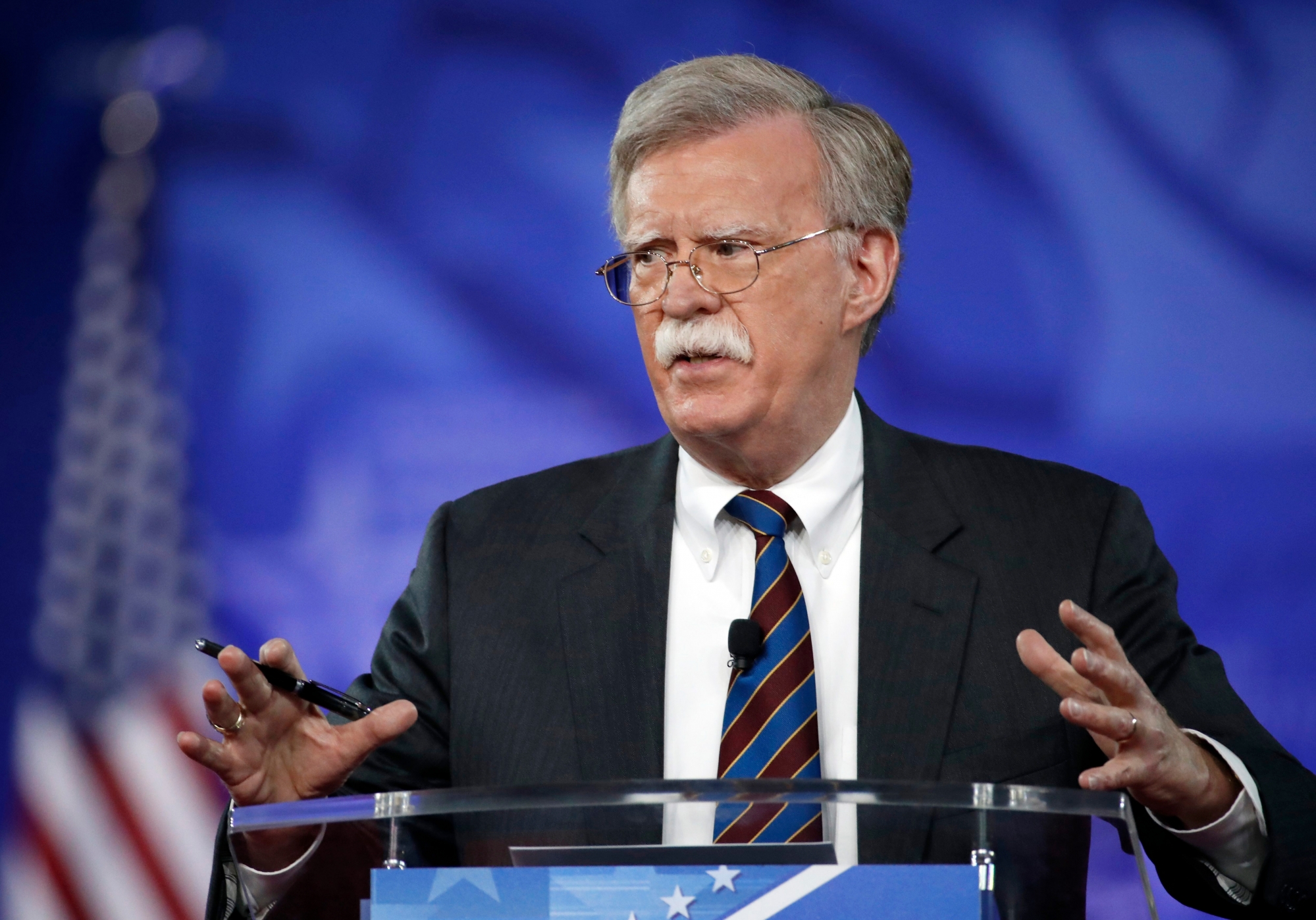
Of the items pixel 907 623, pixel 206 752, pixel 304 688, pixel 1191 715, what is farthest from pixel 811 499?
pixel 206 752

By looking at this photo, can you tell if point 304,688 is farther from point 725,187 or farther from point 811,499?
point 725,187

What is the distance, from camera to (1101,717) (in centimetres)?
122

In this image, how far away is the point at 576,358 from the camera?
2.86 meters

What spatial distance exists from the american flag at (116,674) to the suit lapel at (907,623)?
1.63m

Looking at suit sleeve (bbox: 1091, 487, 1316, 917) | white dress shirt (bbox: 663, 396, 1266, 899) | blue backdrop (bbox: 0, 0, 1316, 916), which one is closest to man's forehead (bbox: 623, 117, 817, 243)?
white dress shirt (bbox: 663, 396, 1266, 899)

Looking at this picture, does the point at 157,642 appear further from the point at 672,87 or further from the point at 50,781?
the point at 672,87

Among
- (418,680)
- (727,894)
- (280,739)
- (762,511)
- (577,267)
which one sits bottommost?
(727,894)

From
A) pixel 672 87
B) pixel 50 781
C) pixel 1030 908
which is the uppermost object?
pixel 672 87

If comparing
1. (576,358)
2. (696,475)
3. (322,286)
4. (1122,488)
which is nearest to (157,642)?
(322,286)

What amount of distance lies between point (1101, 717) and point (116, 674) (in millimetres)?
2288

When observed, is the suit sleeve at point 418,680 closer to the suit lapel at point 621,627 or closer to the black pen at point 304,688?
the suit lapel at point 621,627

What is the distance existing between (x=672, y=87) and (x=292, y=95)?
1.34m

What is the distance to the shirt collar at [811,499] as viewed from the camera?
1.90 metres

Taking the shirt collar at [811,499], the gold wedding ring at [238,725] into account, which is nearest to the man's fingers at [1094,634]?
the shirt collar at [811,499]
